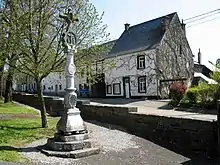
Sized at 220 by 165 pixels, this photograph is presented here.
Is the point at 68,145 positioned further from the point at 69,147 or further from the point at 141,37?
the point at 141,37

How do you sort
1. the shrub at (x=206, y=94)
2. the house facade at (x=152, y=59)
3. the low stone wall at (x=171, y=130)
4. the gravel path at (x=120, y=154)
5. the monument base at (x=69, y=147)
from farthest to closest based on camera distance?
the house facade at (x=152, y=59)
the shrub at (x=206, y=94)
the low stone wall at (x=171, y=130)
the monument base at (x=69, y=147)
the gravel path at (x=120, y=154)

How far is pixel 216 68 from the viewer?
781 inches

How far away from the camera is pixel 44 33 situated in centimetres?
1284

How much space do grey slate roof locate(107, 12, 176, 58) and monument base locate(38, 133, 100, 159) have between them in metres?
25.8

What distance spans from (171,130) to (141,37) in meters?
27.7

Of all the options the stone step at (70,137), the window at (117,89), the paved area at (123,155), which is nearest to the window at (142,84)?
the window at (117,89)

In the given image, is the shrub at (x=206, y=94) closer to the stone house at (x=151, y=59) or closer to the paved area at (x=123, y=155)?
the paved area at (x=123, y=155)

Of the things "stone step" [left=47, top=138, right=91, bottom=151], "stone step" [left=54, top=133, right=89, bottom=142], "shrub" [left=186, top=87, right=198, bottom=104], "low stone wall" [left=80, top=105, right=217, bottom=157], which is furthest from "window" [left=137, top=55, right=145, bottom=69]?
"stone step" [left=47, top=138, right=91, bottom=151]

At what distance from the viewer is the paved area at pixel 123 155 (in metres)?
7.97

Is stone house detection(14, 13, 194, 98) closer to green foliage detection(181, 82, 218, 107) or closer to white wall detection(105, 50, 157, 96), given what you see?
white wall detection(105, 50, 157, 96)

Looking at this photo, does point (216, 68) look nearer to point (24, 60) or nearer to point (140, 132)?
point (140, 132)

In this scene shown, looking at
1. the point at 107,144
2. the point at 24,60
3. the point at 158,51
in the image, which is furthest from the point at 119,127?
the point at 158,51

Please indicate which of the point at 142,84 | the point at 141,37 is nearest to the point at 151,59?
the point at 142,84

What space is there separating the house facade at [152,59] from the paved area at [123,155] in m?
22.8
